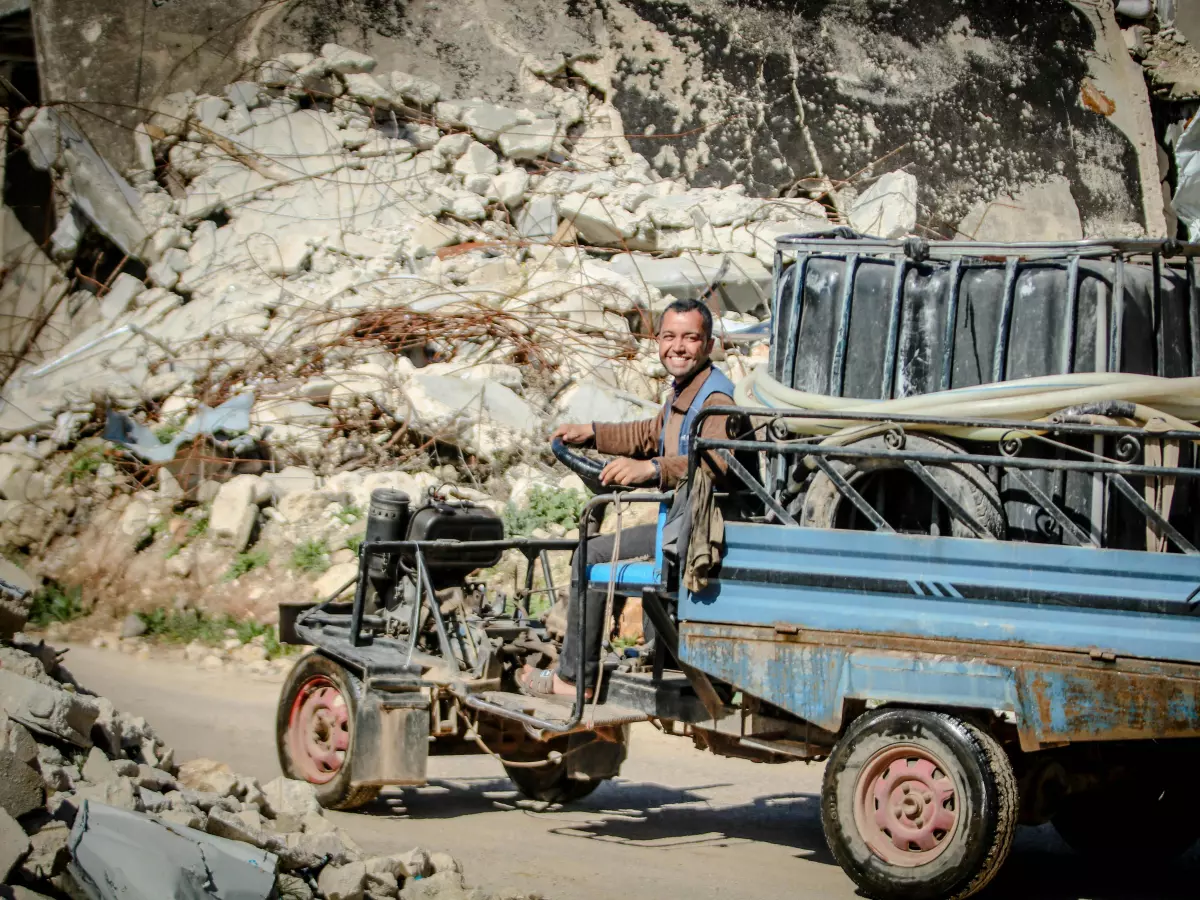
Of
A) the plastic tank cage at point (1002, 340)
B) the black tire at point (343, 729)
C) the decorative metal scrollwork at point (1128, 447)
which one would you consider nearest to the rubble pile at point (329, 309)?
the black tire at point (343, 729)

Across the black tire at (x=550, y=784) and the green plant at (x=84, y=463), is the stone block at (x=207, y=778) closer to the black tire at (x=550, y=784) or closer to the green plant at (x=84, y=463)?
the black tire at (x=550, y=784)

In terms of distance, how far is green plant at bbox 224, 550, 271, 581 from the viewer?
413 inches

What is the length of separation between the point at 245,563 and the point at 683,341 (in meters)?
5.78

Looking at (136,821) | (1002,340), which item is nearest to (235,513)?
(1002,340)

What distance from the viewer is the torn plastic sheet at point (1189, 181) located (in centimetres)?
1473

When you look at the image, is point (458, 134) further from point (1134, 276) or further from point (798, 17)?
point (1134, 276)

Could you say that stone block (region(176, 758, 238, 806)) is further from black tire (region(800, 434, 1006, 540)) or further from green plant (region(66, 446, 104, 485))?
green plant (region(66, 446, 104, 485))

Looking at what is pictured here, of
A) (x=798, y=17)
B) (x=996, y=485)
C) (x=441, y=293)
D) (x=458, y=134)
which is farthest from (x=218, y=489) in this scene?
(x=798, y=17)

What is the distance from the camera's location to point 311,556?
34.2 ft

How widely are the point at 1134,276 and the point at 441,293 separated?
804cm

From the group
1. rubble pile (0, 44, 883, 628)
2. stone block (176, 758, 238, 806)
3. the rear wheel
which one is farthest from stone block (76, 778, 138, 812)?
rubble pile (0, 44, 883, 628)

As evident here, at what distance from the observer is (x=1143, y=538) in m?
5.45

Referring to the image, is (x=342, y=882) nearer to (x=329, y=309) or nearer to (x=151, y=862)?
(x=151, y=862)

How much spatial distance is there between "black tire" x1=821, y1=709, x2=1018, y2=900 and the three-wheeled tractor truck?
11mm
